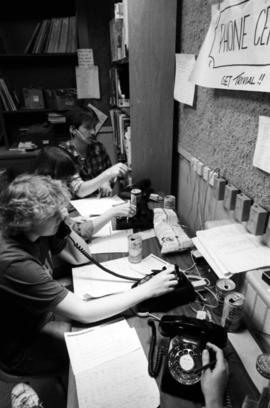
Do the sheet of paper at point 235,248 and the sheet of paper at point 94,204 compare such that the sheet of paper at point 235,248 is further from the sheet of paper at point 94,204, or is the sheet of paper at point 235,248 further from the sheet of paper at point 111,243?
the sheet of paper at point 94,204

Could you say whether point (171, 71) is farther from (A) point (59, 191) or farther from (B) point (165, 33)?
(A) point (59, 191)

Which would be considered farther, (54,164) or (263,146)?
(54,164)

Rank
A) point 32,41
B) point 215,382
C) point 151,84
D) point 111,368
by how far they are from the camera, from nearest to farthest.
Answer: point 215,382, point 111,368, point 151,84, point 32,41

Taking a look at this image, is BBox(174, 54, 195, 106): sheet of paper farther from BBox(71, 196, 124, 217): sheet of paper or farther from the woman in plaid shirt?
BBox(71, 196, 124, 217): sheet of paper

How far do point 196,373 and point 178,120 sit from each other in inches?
53.5

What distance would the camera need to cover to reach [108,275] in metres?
1.16

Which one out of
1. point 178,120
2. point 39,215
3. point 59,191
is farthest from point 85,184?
point 39,215

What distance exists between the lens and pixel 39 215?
3.15 feet

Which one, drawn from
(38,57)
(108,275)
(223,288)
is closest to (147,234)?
(108,275)

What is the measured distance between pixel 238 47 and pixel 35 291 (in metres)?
1.04

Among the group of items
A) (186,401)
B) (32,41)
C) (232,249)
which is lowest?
(186,401)

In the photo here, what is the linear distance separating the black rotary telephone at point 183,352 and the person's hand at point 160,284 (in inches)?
4.6

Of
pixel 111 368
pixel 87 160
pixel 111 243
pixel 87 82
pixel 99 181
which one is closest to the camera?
pixel 111 368

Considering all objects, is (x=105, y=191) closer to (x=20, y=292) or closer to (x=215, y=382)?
(x=20, y=292)
